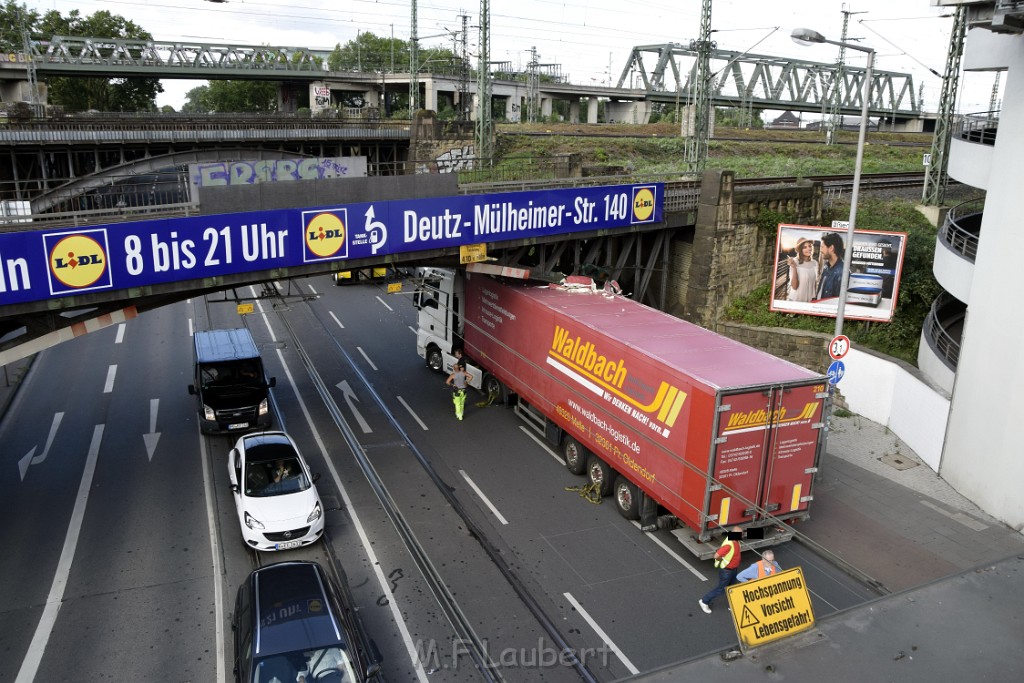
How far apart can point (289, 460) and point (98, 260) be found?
5238 millimetres

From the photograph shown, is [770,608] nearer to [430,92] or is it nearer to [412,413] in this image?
[412,413]

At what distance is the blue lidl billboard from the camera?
13.1 m

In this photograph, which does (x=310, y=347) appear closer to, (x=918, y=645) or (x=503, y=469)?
(x=503, y=469)

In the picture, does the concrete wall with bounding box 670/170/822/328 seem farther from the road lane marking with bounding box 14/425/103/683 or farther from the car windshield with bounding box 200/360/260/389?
the road lane marking with bounding box 14/425/103/683

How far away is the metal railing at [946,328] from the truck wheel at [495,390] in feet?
38.2

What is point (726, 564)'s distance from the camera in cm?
1209

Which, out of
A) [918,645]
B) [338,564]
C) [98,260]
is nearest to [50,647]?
[338,564]

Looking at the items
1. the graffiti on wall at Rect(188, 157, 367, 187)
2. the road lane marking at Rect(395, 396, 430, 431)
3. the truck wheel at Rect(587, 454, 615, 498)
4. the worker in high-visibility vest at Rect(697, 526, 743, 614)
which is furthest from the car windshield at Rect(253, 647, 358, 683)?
the graffiti on wall at Rect(188, 157, 367, 187)

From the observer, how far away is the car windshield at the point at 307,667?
30.4 ft

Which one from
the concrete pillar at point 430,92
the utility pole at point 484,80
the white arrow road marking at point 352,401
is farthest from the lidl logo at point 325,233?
the concrete pillar at point 430,92

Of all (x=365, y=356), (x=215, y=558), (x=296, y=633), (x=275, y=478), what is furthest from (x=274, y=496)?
(x=365, y=356)

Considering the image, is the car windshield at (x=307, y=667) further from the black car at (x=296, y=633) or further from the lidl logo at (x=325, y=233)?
the lidl logo at (x=325, y=233)

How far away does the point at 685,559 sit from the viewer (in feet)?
46.5

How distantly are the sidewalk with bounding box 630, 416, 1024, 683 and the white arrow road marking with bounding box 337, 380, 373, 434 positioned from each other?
37.1 feet
